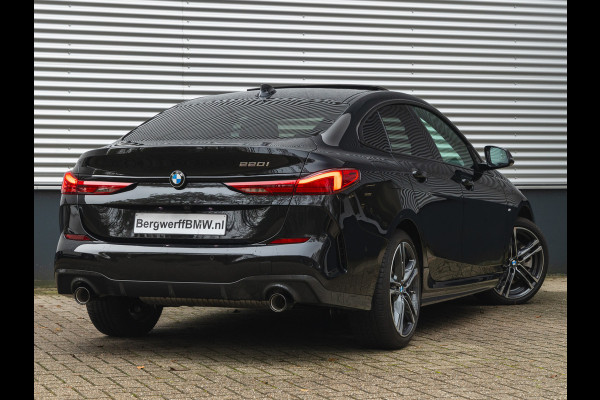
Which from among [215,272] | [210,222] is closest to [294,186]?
[210,222]

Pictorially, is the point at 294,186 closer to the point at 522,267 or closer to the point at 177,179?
the point at 177,179

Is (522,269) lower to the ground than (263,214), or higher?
lower

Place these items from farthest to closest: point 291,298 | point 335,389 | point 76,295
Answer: point 76,295
point 291,298
point 335,389

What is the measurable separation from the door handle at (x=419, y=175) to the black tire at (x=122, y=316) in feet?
6.52

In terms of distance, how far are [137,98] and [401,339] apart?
541cm

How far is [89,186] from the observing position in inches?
223

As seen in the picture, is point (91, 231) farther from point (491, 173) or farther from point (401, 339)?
point (491, 173)

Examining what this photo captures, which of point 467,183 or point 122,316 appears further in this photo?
point 467,183

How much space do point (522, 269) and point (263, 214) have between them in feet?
12.4

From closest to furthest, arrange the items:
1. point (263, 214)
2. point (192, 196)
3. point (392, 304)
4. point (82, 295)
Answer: point (263, 214)
point (192, 196)
point (82, 295)
point (392, 304)

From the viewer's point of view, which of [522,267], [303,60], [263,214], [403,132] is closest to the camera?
[263,214]

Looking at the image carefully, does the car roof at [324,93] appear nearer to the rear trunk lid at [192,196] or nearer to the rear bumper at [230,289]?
the rear trunk lid at [192,196]
